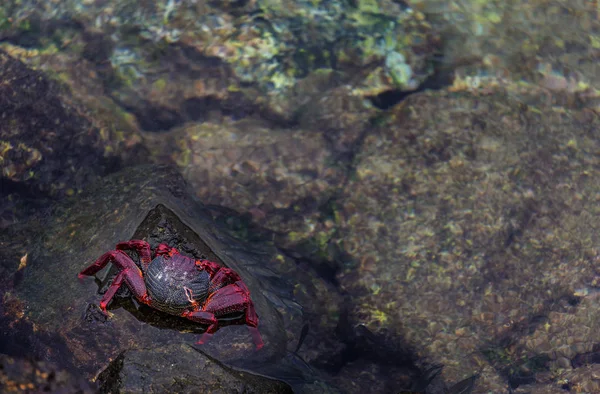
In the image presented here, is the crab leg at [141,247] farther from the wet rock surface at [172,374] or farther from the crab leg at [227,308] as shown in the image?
the wet rock surface at [172,374]

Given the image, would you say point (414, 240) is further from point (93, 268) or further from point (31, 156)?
point (31, 156)

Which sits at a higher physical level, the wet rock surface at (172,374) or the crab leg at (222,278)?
the wet rock surface at (172,374)

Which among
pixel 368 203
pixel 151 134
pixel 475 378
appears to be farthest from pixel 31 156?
pixel 475 378

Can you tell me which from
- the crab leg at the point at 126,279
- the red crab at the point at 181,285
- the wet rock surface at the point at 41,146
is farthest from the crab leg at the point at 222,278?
the wet rock surface at the point at 41,146

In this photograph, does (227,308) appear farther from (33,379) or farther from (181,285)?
(33,379)

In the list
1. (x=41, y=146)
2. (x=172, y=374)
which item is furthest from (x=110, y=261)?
(x=41, y=146)

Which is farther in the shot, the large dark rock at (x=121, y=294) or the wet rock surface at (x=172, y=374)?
the large dark rock at (x=121, y=294)

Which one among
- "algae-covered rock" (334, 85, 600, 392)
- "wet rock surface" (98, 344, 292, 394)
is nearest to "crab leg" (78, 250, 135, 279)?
"wet rock surface" (98, 344, 292, 394)

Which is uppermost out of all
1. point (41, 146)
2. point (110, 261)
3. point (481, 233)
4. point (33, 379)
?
point (33, 379)

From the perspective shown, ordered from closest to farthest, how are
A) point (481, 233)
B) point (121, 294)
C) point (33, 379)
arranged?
point (33, 379), point (121, 294), point (481, 233)
